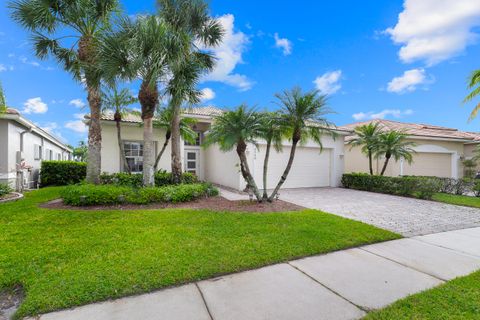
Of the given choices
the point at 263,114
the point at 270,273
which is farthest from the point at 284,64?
the point at 270,273

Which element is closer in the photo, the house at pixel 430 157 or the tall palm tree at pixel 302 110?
the tall palm tree at pixel 302 110

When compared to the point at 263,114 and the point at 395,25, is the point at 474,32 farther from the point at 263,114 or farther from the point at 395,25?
the point at 263,114

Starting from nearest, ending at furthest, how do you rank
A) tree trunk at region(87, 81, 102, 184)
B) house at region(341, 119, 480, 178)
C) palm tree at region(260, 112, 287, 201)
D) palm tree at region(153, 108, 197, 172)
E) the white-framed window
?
palm tree at region(260, 112, 287, 201)
tree trunk at region(87, 81, 102, 184)
palm tree at region(153, 108, 197, 172)
the white-framed window
house at region(341, 119, 480, 178)

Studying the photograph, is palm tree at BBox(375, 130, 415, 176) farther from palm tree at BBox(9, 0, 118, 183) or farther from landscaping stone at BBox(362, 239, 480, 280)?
palm tree at BBox(9, 0, 118, 183)

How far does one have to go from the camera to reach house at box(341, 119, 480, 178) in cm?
1559

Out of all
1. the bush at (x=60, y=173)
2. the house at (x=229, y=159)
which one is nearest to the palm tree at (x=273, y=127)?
the house at (x=229, y=159)

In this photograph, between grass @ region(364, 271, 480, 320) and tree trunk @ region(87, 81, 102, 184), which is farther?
tree trunk @ region(87, 81, 102, 184)

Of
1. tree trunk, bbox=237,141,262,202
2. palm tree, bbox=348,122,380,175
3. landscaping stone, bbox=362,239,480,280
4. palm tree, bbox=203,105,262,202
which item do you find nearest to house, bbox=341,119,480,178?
palm tree, bbox=348,122,380,175

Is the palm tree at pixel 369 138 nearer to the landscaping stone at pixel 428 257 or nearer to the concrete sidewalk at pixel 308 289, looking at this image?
the landscaping stone at pixel 428 257

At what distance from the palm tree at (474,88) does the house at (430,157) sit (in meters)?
3.57

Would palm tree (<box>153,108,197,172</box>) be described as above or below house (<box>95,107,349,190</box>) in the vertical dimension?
above

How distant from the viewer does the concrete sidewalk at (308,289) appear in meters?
2.55

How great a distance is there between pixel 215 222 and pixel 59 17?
30.8 feet

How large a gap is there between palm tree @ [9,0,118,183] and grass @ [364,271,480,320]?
9410 millimetres
